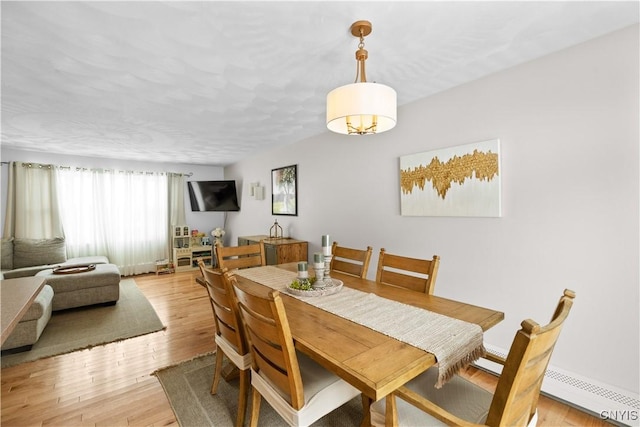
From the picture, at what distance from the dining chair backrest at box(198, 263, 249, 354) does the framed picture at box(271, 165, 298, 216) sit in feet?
9.06

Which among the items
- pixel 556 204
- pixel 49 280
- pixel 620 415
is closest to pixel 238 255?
pixel 556 204

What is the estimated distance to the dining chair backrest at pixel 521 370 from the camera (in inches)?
32.2

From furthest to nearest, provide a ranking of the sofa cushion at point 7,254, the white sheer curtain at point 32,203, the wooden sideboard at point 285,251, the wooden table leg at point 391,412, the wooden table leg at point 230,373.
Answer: the white sheer curtain at point 32,203 → the sofa cushion at point 7,254 → the wooden sideboard at point 285,251 → the wooden table leg at point 230,373 → the wooden table leg at point 391,412

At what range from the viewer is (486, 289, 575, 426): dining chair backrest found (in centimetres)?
82

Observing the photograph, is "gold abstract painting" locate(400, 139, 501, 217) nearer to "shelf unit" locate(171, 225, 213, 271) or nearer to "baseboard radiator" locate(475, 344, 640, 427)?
"baseboard radiator" locate(475, 344, 640, 427)

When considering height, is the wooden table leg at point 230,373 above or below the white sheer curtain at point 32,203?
below

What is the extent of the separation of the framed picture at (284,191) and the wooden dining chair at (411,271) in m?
2.51

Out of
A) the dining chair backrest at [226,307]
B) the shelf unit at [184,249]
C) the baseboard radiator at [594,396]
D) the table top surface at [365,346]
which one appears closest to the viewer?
the table top surface at [365,346]

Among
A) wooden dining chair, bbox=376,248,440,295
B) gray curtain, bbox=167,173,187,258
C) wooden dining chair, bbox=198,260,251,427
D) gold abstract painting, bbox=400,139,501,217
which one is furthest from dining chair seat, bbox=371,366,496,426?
gray curtain, bbox=167,173,187,258

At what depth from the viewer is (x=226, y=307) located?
1694 mm

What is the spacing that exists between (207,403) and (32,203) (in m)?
5.01

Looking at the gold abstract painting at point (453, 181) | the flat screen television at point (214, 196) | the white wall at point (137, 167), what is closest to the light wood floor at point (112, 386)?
the gold abstract painting at point (453, 181)

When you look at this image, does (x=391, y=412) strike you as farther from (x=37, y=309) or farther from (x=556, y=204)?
(x=37, y=309)

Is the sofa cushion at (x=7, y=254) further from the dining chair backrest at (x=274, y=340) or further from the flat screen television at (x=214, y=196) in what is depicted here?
the dining chair backrest at (x=274, y=340)
